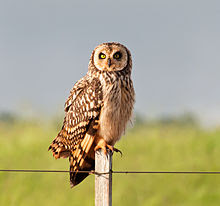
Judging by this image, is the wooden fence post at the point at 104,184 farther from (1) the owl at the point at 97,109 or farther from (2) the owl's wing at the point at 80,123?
(2) the owl's wing at the point at 80,123

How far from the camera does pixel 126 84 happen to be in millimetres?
3867

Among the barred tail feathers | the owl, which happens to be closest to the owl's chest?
the owl

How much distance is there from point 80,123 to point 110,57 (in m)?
0.72

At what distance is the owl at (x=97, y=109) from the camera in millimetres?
3695

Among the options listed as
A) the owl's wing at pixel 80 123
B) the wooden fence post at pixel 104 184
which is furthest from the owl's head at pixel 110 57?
the wooden fence post at pixel 104 184

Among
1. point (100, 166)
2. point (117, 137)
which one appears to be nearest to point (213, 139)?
point (117, 137)

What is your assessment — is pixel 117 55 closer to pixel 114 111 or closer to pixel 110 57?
pixel 110 57

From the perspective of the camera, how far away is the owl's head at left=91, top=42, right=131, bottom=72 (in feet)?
12.7

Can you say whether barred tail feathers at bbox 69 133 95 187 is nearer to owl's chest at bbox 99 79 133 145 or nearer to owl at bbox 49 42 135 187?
owl at bbox 49 42 135 187

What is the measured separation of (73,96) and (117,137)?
61 centimetres

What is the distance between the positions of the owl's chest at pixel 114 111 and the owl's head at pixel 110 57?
0.22m

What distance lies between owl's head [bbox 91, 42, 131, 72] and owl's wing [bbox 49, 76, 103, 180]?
0.18 meters

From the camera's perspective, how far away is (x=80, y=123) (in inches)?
148

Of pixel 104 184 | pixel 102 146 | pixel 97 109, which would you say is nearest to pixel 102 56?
pixel 97 109
